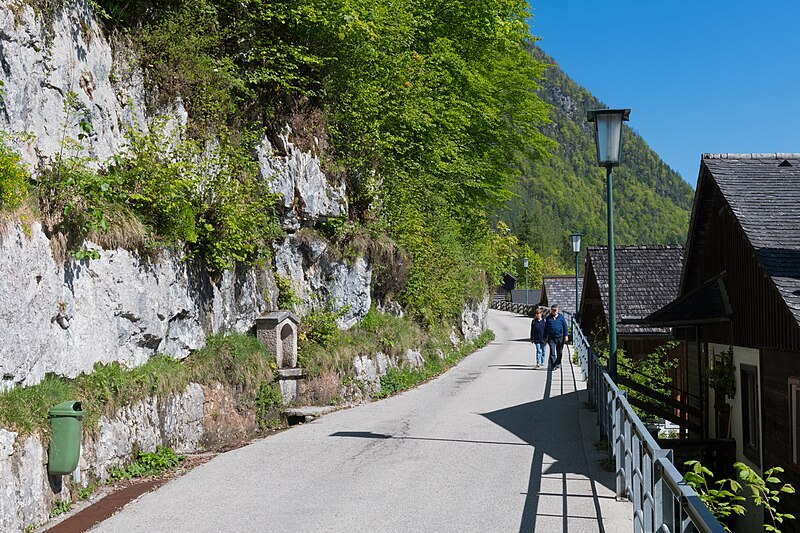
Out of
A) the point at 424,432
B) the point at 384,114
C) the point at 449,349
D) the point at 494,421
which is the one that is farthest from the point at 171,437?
the point at 449,349

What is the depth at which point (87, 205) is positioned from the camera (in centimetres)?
937

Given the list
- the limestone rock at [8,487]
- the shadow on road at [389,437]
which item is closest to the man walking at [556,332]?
the shadow on road at [389,437]

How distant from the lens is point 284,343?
14.7 m

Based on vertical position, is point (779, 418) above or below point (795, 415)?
below

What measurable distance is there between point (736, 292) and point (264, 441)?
28.3 ft

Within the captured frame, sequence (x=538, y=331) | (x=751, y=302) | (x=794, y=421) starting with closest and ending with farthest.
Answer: (x=794, y=421) < (x=751, y=302) < (x=538, y=331)

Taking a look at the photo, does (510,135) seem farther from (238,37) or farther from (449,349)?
(238,37)

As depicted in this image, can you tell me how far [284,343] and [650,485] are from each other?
9981 millimetres

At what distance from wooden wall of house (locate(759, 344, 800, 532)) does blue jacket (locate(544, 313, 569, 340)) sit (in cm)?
968

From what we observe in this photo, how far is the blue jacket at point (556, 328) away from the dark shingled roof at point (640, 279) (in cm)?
226

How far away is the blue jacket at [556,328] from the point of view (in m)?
21.7

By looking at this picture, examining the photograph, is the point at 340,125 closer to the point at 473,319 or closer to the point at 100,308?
the point at 100,308

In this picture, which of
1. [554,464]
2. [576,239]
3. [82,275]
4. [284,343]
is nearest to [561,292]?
[576,239]

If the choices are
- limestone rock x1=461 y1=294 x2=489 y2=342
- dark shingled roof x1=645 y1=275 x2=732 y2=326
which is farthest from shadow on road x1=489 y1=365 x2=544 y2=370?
dark shingled roof x1=645 y1=275 x2=732 y2=326
